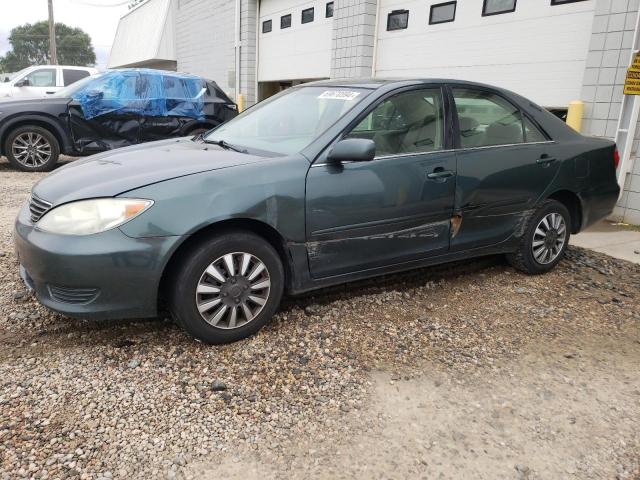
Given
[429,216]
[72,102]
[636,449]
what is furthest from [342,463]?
[72,102]

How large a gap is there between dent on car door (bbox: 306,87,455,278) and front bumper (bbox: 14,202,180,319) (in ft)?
3.05

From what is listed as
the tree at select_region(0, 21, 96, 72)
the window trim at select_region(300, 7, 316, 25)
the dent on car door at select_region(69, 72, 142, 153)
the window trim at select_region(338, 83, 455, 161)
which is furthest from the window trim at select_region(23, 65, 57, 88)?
the tree at select_region(0, 21, 96, 72)

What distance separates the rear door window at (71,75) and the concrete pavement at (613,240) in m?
10.8

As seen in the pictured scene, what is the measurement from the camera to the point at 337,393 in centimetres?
266

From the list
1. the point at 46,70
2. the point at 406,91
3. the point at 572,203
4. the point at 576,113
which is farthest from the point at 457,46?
the point at 46,70

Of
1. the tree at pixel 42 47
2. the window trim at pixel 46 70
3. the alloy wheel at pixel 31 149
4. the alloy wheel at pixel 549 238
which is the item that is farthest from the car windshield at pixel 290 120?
the tree at pixel 42 47

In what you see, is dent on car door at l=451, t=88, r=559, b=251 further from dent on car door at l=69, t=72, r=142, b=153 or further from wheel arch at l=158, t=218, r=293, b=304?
dent on car door at l=69, t=72, r=142, b=153

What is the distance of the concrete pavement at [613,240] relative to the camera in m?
5.12

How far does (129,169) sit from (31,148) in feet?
21.6

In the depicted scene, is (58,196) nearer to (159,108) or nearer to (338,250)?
(338,250)

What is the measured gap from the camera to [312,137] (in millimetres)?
3305

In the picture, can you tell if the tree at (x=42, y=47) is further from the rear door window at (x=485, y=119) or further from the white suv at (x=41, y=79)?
the rear door window at (x=485, y=119)

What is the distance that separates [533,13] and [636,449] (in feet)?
20.7

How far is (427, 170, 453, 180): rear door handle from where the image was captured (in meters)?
3.55
